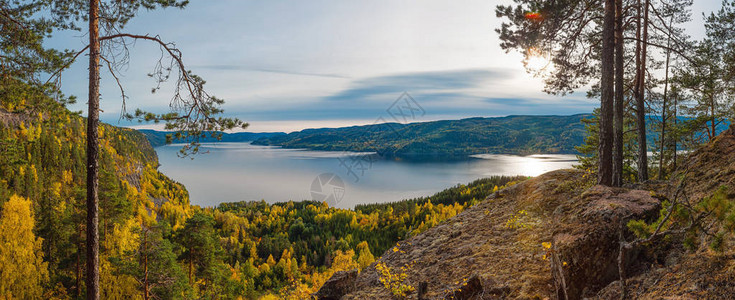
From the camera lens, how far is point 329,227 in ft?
315

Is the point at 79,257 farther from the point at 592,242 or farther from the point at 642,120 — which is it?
the point at 642,120

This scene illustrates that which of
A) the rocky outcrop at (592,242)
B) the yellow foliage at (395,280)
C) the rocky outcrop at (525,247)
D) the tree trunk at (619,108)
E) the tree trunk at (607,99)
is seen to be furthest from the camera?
the tree trunk at (619,108)

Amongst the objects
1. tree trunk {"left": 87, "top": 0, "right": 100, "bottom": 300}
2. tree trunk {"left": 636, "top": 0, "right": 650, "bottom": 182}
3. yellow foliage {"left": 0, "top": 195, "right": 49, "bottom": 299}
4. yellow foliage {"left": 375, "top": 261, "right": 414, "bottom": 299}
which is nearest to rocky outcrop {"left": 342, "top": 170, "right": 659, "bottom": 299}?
yellow foliage {"left": 375, "top": 261, "right": 414, "bottom": 299}

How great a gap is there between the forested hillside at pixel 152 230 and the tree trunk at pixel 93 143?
1.18ft

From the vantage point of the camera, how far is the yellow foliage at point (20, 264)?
29.0 m

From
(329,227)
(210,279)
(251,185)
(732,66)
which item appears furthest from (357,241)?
(251,185)

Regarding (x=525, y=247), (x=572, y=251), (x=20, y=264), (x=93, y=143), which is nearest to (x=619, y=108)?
(x=525, y=247)

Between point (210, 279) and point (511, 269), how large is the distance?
21.5m

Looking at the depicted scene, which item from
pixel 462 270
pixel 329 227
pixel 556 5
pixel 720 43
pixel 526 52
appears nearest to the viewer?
pixel 462 270

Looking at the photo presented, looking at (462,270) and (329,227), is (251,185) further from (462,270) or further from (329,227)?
(462,270)

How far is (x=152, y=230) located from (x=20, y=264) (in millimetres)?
20687

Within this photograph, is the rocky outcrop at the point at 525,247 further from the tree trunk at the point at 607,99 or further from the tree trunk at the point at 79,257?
the tree trunk at the point at 79,257

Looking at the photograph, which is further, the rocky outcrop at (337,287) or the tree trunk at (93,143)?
the rocky outcrop at (337,287)

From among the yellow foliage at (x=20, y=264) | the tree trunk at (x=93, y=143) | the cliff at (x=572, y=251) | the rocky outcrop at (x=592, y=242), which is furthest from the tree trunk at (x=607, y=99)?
the yellow foliage at (x=20, y=264)
